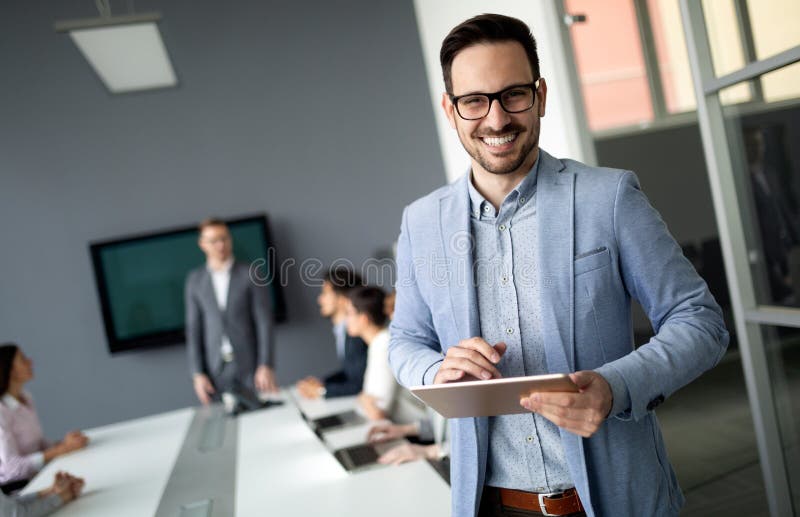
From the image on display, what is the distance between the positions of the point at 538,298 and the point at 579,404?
30cm

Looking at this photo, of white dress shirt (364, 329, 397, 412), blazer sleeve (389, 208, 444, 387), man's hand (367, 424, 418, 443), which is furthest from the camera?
white dress shirt (364, 329, 397, 412)

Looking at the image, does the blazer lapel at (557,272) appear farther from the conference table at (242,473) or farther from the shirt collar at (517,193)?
the conference table at (242,473)

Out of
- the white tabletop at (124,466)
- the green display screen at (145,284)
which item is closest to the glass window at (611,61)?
the green display screen at (145,284)

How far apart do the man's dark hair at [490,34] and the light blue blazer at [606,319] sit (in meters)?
Result: 0.22

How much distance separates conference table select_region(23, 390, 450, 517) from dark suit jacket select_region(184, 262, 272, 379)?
458 mm

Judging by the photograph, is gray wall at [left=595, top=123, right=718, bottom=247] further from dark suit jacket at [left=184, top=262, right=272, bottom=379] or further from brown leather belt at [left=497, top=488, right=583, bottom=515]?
brown leather belt at [left=497, top=488, right=583, bottom=515]

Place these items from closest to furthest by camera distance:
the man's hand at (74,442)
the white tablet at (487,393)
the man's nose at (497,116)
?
the white tablet at (487,393), the man's nose at (497,116), the man's hand at (74,442)

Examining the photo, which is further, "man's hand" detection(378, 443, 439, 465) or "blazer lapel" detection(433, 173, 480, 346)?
"man's hand" detection(378, 443, 439, 465)

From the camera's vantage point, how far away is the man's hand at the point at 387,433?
119 inches

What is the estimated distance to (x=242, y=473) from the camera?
2.84m

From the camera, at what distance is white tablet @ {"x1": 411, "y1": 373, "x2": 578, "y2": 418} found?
1107 millimetres

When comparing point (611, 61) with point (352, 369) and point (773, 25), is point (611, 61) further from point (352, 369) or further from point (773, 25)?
point (773, 25)

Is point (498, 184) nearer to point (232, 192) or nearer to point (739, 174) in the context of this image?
point (739, 174)

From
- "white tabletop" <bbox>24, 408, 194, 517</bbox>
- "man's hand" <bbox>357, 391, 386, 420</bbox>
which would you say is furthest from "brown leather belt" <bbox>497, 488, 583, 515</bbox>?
"man's hand" <bbox>357, 391, 386, 420</bbox>
